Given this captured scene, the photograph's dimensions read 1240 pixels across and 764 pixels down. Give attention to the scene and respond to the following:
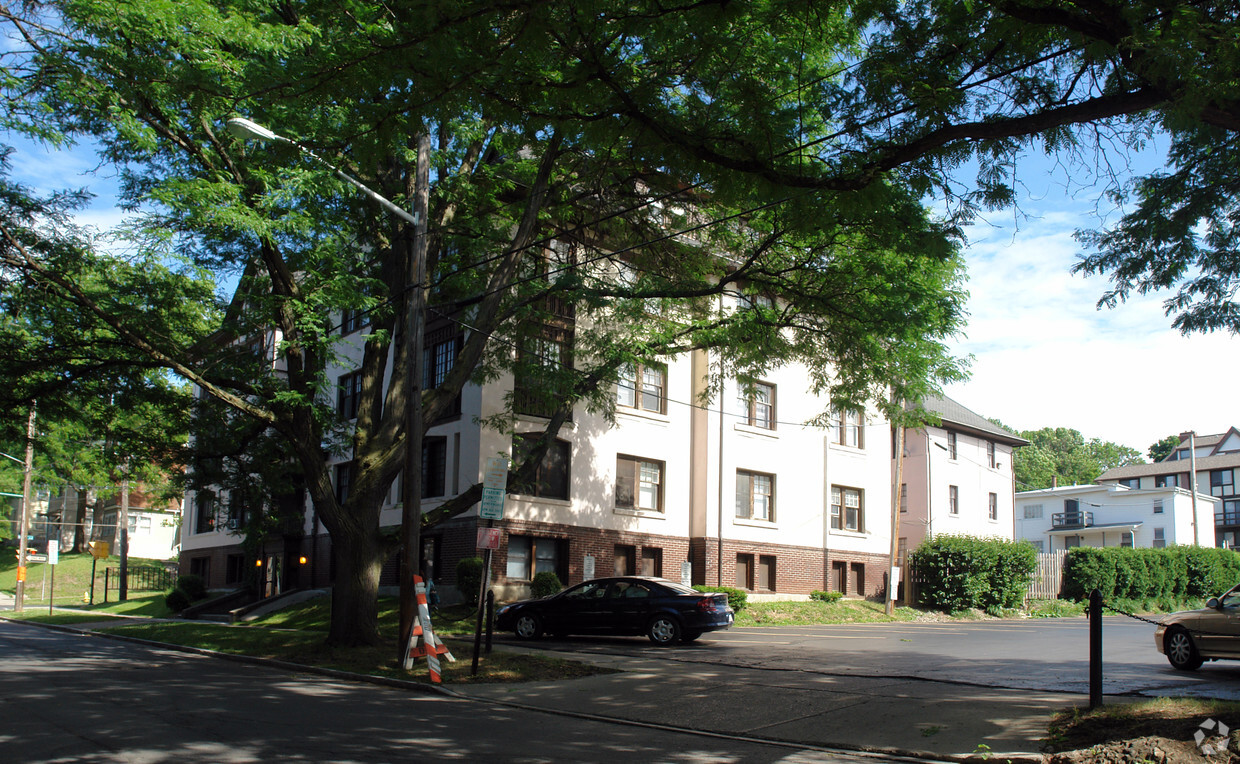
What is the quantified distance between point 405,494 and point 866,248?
8.45 metres

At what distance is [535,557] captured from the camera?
27.0 meters

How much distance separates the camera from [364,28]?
9.95 meters

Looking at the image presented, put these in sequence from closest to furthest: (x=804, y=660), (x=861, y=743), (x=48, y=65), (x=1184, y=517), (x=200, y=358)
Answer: (x=861, y=743)
(x=48, y=65)
(x=804, y=660)
(x=200, y=358)
(x=1184, y=517)

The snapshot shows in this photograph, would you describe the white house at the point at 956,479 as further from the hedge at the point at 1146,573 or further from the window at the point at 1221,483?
the window at the point at 1221,483

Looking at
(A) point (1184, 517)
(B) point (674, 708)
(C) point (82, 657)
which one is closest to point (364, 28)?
(B) point (674, 708)

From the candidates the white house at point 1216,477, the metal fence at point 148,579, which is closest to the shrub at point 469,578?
the metal fence at point 148,579

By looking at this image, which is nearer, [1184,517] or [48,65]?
[48,65]

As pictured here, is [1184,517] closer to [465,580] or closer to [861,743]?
[465,580]

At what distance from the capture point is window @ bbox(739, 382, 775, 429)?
31.9m

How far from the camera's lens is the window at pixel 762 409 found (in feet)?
105

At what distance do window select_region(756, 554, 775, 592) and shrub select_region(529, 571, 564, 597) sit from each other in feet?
29.9

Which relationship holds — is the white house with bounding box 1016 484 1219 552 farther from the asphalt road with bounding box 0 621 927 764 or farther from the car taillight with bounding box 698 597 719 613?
the asphalt road with bounding box 0 621 927 764

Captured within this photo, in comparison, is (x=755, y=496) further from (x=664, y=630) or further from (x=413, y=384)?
(x=413, y=384)

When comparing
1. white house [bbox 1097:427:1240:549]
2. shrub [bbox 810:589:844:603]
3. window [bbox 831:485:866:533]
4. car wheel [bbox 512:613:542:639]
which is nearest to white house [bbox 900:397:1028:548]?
window [bbox 831:485:866:533]
